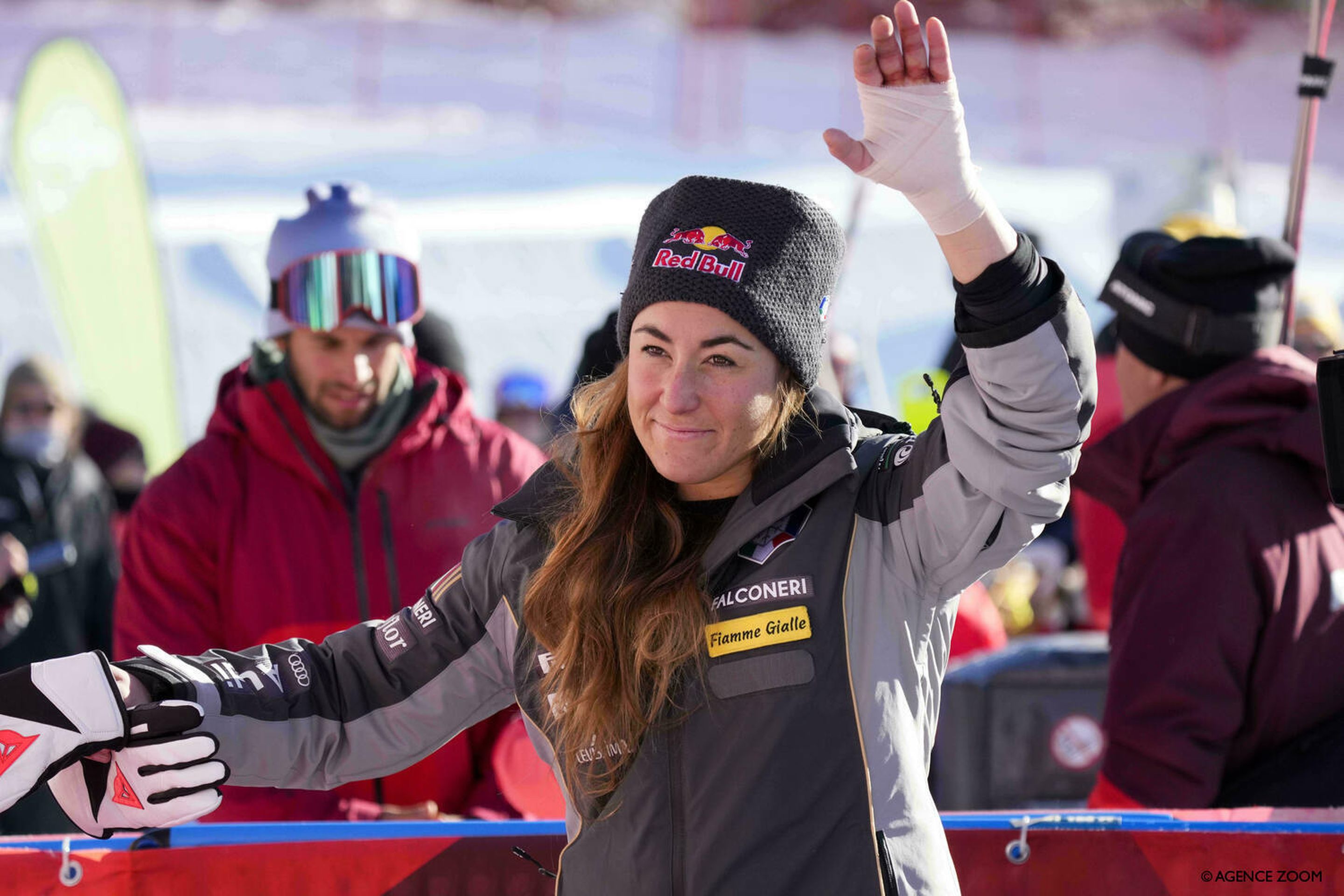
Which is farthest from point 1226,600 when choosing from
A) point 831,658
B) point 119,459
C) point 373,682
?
point 119,459

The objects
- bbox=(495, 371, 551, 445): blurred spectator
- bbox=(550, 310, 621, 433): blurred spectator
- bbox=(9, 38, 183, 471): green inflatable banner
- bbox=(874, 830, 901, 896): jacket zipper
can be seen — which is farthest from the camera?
bbox=(9, 38, 183, 471): green inflatable banner

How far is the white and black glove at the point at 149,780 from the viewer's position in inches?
75.5

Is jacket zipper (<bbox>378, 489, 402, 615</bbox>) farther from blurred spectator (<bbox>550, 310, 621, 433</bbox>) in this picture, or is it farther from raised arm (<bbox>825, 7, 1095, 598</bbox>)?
raised arm (<bbox>825, 7, 1095, 598</bbox>)

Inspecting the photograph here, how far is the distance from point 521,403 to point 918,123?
4.54 m

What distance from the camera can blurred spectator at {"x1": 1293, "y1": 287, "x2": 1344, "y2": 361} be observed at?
4.98m

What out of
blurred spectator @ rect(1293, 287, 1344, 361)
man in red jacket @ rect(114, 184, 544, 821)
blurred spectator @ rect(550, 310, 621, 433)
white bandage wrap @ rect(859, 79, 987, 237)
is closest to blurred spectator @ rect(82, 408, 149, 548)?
blurred spectator @ rect(550, 310, 621, 433)

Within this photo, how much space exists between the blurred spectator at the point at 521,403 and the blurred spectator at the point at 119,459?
60.7 inches

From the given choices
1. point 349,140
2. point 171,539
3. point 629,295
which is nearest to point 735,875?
point 629,295

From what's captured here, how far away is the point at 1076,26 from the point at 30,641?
16411mm

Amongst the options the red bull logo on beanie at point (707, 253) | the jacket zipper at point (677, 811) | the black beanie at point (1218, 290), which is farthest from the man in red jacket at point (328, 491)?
the black beanie at point (1218, 290)

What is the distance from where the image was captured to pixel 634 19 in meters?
18.0

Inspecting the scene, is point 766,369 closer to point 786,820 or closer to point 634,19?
point 786,820

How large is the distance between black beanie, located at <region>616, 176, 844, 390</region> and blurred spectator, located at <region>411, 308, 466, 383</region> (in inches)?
96.3

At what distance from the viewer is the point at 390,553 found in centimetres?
302
